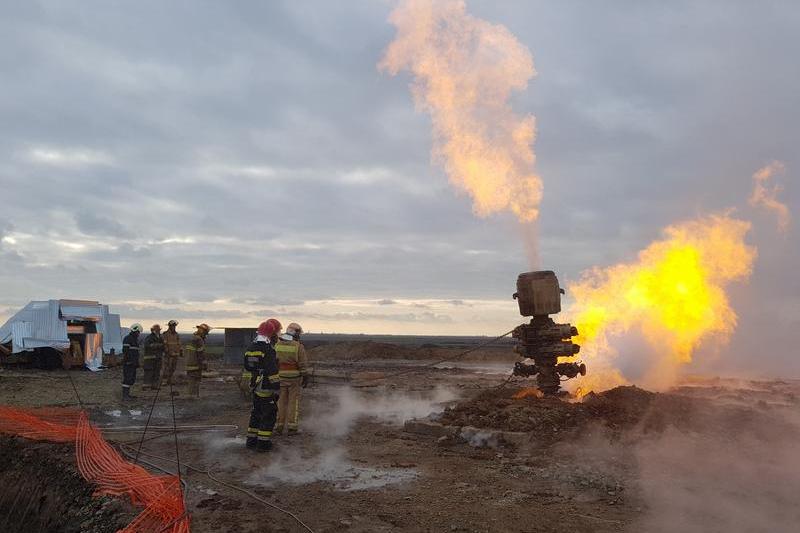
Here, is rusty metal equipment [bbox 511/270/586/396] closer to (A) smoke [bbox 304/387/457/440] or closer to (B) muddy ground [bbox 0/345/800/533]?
(B) muddy ground [bbox 0/345/800/533]

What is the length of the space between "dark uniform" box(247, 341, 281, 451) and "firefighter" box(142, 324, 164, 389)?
9553 millimetres

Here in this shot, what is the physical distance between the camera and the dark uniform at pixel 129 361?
1633 cm

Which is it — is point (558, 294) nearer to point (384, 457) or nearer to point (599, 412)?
point (599, 412)

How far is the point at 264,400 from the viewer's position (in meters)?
9.48

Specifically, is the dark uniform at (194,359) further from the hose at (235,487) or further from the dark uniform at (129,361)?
the hose at (235,487)

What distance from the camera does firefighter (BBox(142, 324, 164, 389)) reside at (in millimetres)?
17984

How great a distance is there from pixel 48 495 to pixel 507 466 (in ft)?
24.4

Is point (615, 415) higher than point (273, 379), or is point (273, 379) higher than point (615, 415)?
point (273, 379)

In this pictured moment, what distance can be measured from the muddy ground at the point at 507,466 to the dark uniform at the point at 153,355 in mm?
2787

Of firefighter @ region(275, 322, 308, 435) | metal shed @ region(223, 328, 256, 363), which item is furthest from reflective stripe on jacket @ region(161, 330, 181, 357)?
metal shed @ region(223, 328, 256, 363)

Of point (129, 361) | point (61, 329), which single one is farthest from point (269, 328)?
point (61, 329)

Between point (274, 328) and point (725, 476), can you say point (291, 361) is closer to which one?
point (274, 328)

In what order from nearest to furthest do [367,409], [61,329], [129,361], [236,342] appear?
[367,409]
[129,361]
[61,329]
[236,342]

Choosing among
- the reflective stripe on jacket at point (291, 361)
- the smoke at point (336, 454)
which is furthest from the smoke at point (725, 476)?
the reflective stripe on jacket at point (291, 361)
